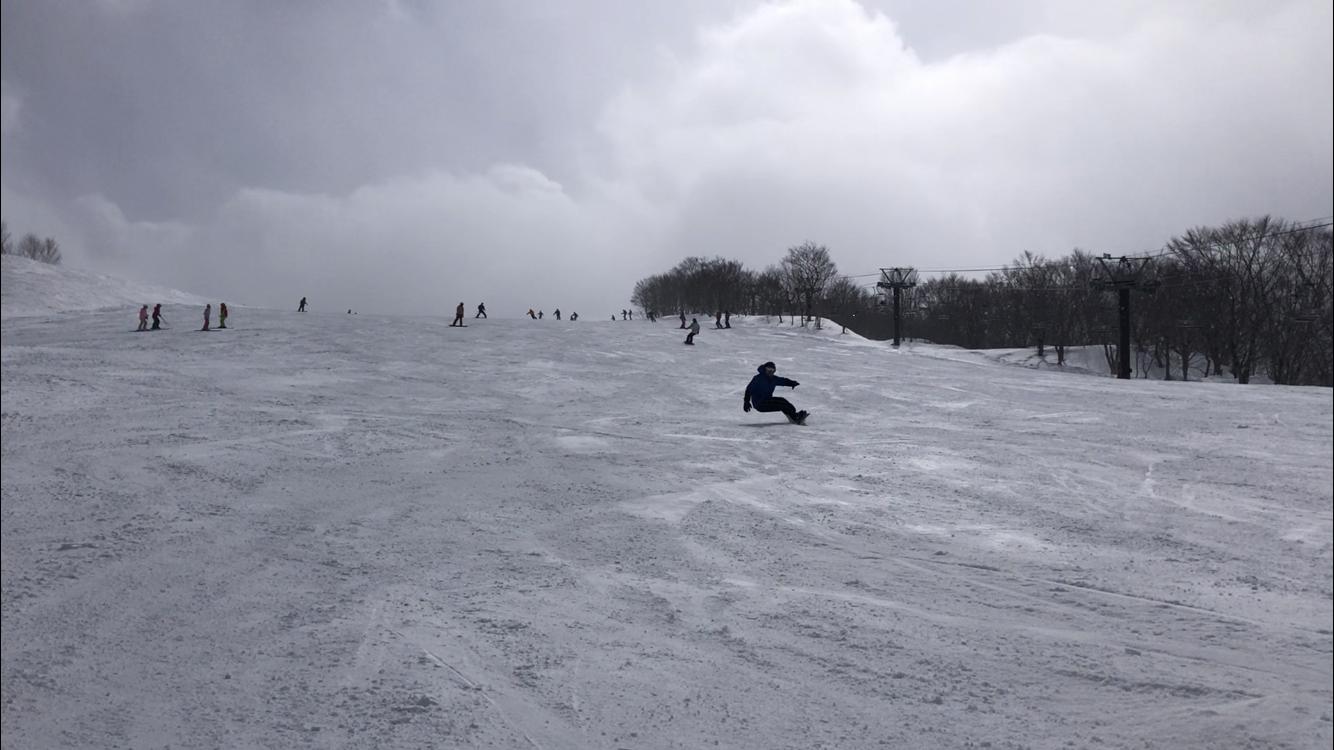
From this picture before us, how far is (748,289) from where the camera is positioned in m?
75.1

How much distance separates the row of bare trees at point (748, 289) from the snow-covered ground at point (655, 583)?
162ft

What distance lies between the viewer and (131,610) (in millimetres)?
4770

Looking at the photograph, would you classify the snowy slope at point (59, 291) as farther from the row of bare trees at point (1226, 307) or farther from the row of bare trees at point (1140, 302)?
the row of bare trees at point (1226, 307)

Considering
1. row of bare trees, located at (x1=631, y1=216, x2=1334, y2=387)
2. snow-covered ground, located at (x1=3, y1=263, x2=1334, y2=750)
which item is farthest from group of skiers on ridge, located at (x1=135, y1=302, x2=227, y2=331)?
row of bare trees, located at (x1=631, y1=216, x2=1334, y2=387)

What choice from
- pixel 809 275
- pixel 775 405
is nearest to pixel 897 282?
pixel 809 275

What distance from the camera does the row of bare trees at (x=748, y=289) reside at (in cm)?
6200

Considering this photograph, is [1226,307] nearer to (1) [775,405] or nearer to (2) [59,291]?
(1) [775,405]

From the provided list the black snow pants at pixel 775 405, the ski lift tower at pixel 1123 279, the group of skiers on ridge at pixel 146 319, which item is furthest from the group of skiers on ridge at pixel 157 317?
the ski lift tower at pixel 1123 279

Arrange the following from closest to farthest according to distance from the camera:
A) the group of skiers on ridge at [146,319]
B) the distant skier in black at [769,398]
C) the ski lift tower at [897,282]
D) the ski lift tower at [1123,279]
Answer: the distant skier in black at [769,398] → the group of skiers on ridge at [146,319] → the ski lift tower at [1123,279] → the ski lift tower at [897,282]

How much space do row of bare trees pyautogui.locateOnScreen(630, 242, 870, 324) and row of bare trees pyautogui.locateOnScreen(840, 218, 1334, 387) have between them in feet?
26.8

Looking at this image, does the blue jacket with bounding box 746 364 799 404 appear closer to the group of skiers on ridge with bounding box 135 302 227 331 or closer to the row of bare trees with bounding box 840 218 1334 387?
the group of skiers on ridge with bounding box 135 302 227 331

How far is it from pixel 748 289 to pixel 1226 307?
43020 mm

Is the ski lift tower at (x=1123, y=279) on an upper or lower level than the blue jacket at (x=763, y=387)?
upper

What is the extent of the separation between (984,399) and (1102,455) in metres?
6.88
